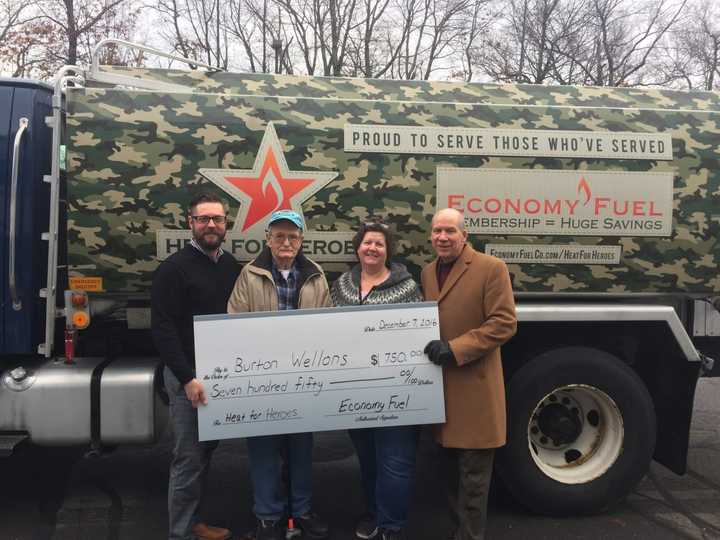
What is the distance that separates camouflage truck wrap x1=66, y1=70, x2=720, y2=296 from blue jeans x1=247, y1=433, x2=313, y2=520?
3.59 ft

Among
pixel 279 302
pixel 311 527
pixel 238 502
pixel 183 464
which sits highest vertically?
pixel 279 302

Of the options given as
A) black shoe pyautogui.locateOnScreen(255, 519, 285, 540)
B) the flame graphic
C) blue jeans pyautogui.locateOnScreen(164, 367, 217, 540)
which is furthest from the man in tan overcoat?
blue jeans pyautogui.locateOnScreen(164, 367, 217, 540)

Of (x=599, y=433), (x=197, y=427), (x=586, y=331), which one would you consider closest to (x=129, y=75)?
(x=197, y=427)

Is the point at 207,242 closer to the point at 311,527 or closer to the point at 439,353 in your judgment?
the point at 439,353

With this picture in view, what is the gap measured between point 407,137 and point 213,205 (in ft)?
4.16

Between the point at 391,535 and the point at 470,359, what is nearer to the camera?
the point at 470,359

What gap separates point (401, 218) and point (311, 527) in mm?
1866

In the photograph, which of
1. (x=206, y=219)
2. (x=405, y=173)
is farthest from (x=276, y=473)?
(x=405, y=173)

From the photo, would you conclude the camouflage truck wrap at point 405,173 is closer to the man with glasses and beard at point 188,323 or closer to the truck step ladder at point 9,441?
the man with glasses and beard at point 188,323

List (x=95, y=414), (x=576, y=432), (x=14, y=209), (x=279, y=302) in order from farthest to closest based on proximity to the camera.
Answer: (x=576, y=432) → (x=95, y=414) → (x=14, y=209) → (x=279, y=302)

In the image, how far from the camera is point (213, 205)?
3.06 m

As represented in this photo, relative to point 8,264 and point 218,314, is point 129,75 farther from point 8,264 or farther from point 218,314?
point 218,314

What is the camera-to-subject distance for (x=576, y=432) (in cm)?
384

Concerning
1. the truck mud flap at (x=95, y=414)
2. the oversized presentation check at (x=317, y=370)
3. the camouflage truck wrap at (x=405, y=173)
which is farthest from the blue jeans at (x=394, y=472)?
the truck mud flap at (x=95, y=414)
